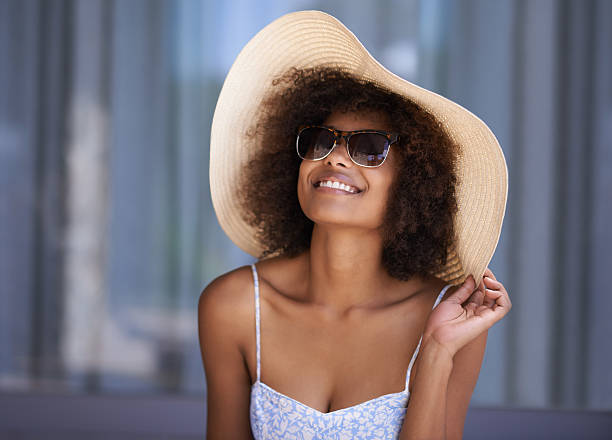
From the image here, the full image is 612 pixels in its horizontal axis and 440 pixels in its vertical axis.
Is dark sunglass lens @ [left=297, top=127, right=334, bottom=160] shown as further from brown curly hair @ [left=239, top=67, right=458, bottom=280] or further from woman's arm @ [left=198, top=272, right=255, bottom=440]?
woman's arm @ [left=198, top=272, right=255, bottom=440]

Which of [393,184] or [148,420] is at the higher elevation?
[393,184]

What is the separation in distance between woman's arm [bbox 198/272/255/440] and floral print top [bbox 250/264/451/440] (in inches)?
6.3

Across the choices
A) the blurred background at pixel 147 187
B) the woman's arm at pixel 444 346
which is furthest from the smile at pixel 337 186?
the blurred background at pixel 147 187

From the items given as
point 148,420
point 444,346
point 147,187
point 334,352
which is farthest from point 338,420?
point 147,187

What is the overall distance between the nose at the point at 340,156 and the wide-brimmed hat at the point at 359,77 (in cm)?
21

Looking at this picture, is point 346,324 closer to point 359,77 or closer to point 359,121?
point 359,121

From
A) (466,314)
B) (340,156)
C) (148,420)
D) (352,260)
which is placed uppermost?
(340,156)

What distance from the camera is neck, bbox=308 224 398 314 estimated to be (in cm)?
157

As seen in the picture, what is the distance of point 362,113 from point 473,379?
32.2 inches

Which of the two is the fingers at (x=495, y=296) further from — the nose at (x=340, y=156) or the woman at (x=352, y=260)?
the nose at (x=340, y=156)

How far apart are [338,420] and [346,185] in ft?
2.03

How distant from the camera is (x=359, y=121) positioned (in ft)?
4.99

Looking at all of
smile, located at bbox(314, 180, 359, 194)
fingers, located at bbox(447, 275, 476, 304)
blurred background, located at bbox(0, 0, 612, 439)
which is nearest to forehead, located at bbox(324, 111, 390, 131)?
smile, located at bbox(314, 180, 359, 194)

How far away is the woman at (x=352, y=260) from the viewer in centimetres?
144
